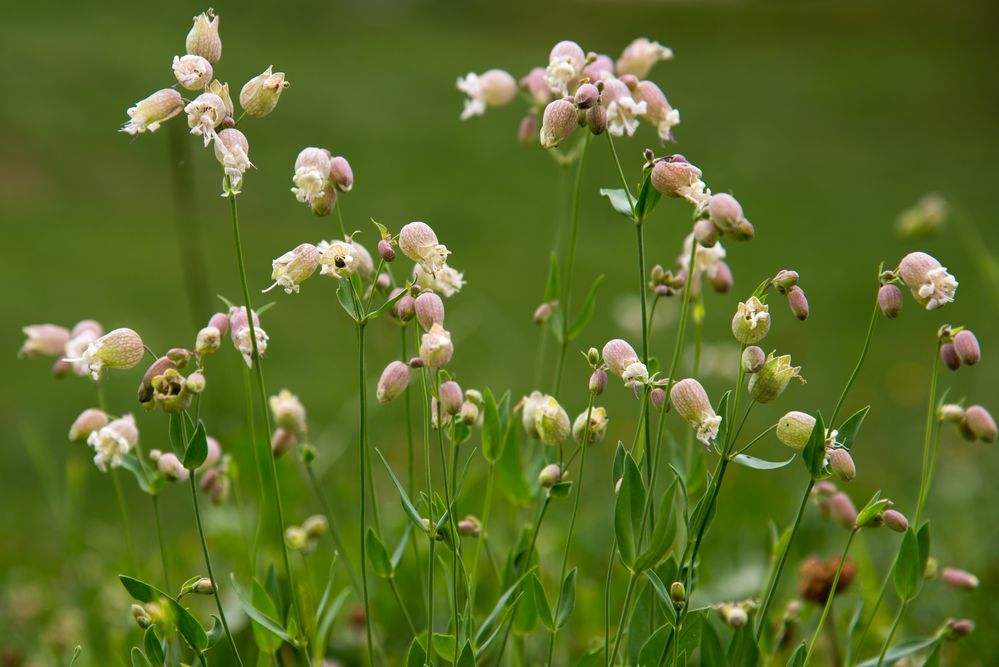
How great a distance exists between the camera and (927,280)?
821mm

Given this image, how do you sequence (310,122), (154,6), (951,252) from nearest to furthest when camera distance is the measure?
(951,252)
(310,122)
(154,6)

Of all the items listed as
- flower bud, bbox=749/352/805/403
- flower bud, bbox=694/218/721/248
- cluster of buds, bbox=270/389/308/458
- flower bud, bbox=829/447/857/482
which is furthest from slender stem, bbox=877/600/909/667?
cluster of buds, bbox=270/389/308/458

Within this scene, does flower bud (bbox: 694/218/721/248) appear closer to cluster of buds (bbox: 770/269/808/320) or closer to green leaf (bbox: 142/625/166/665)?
cluster of buds (bbox: 770/269/808/320)

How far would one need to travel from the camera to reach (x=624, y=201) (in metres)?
0.88

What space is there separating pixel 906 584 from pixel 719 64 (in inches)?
278

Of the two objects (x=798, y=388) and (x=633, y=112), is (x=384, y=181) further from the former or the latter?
(x=633, y=112)

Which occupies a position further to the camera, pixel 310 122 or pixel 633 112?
pixel 310 122

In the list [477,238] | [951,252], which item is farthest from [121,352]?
[951,252]

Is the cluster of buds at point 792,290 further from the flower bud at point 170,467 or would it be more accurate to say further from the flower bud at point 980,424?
the flower bud at point 170,467

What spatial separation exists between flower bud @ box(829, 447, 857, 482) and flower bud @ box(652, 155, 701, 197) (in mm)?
259

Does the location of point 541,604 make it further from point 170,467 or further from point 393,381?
point 170,467

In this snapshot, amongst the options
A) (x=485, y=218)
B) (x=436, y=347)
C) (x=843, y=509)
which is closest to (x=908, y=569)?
(x=843, y=509)

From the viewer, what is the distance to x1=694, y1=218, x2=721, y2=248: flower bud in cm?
80

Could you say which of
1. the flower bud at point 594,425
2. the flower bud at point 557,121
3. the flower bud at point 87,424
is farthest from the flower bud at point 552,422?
the flower bud at point 87,424
